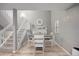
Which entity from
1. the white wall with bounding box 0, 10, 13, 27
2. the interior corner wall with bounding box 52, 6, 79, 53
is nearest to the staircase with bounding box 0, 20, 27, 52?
the white wall with bounding box 0, 10, 13, 27

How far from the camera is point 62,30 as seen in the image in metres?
2.30

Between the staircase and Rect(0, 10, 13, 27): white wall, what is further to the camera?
the staircase

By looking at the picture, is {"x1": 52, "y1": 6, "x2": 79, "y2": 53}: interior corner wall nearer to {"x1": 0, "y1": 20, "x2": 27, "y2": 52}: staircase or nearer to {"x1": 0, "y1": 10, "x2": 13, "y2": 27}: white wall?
{"x1": 0, "y1": 20, "x2": 27, "y2": 52}: staircase

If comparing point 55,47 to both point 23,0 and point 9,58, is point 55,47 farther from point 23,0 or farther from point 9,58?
point 23,0

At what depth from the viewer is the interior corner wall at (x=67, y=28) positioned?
2.11 m

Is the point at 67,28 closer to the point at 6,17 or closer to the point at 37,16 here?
the point at 37,16

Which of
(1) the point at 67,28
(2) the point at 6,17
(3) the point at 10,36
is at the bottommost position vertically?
(3) the point at 10,36

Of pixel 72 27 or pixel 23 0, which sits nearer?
pixel 23 0

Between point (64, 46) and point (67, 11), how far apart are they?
67cm

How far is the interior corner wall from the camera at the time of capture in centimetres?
211

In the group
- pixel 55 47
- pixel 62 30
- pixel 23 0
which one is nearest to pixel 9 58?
pixel 23 0

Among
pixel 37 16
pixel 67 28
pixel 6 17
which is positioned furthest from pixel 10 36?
pixel 67 28

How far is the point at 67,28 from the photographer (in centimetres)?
227

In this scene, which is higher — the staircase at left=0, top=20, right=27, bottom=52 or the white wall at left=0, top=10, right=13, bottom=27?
the white wall at left=0, top=10, right=13, bottom=27
